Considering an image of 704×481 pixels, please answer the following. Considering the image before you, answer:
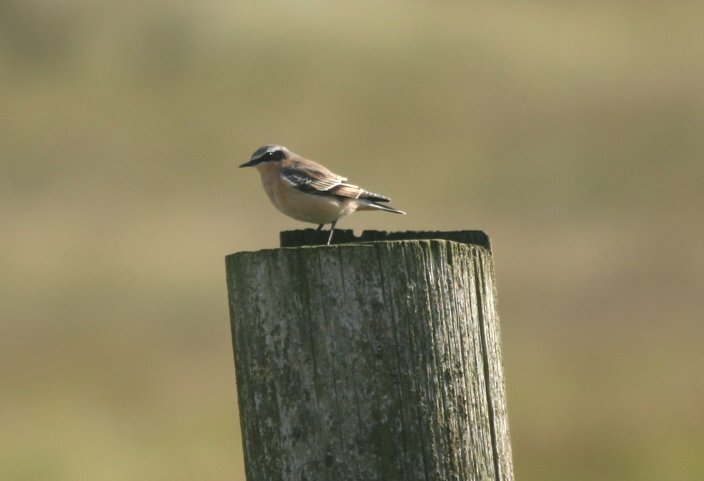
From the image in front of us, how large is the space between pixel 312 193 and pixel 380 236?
3427mm

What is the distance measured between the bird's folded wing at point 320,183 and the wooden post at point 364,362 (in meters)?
4.64

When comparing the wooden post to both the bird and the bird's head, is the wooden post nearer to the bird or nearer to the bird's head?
the bird

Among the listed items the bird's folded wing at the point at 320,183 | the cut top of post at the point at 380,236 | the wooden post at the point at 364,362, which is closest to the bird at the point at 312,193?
the bird's folded wing at the point at 320,183

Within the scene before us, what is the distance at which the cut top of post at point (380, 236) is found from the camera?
16.3 feet

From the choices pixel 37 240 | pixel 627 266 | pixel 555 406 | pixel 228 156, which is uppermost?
pixel 228 156

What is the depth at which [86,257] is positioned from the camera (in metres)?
23.5

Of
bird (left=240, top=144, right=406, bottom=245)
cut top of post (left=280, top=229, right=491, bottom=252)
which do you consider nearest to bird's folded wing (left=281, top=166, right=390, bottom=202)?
bird (left=240, top=144, right=406, bottom=245)

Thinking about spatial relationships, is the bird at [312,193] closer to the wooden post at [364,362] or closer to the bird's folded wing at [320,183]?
the bird's folded wing at [320,183]

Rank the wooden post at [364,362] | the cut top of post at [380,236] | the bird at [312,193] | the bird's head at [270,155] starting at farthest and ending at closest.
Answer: the bird's head at [270,155] → the bird at [312,193] → the cut top of post at [380,236] → the wooden post at [364,362]

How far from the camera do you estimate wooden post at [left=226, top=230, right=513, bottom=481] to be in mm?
4195

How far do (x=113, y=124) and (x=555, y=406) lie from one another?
1877cm

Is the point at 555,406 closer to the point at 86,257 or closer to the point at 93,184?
the point at 86,257

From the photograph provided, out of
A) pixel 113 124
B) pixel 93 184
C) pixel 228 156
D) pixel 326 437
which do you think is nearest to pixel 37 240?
pixel 93 184

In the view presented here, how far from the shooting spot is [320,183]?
29.7ft
